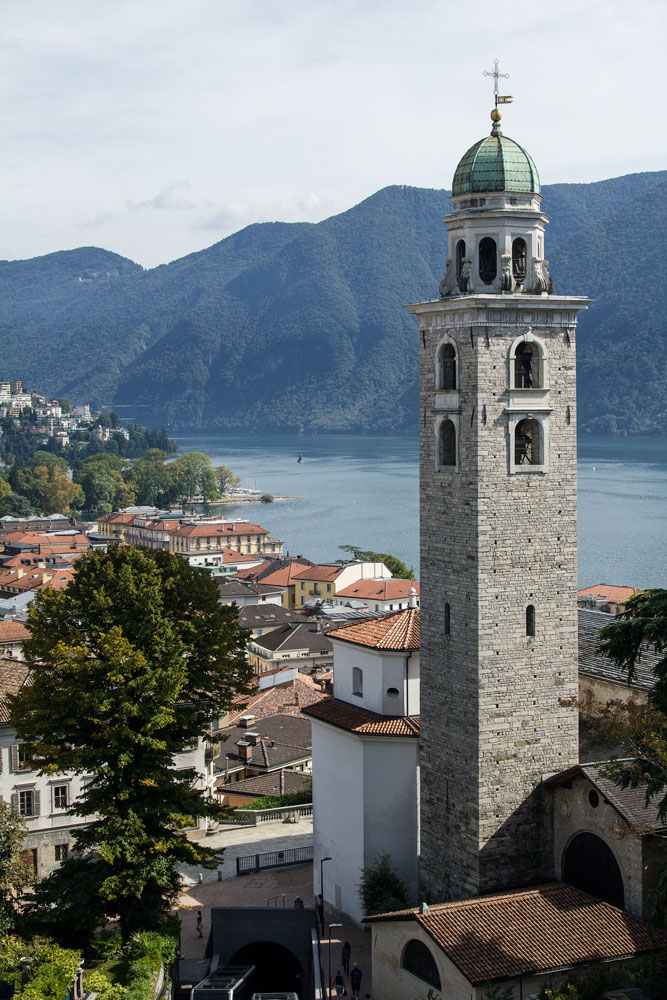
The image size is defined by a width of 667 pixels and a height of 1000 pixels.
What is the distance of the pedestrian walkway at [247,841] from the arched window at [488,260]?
14.6m

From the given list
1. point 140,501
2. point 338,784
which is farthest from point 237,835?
point 140,501

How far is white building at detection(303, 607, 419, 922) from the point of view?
25531mm

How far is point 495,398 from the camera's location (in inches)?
894

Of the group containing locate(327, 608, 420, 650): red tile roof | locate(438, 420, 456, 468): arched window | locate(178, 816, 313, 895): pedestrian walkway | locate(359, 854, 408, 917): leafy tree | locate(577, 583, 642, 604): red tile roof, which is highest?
locate(438, 420, 456, 468): arched window

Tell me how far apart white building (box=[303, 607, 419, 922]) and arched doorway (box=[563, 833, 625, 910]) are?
3.74m

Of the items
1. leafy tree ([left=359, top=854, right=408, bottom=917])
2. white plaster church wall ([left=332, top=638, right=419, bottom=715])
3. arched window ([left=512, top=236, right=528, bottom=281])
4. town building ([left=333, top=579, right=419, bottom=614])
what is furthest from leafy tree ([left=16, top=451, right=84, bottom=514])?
arched window ([left=512, top=236, right=528, bottom=281])

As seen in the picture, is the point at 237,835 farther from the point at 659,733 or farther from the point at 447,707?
the point at 659,733

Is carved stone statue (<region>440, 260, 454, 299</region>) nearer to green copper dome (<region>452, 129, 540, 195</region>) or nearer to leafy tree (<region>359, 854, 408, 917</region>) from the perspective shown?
green copper dome (<region>452, 129, 540, 195</region>)

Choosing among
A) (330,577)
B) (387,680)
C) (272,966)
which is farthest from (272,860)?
(330,577)

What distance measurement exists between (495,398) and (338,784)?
9221 millimetres

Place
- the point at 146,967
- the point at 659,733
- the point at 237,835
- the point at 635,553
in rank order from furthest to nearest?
the point at 635,553, the point at 237,835, the point at 146,967, the point at 659,733

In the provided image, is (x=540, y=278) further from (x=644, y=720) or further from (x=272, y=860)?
(x=272, y=860)

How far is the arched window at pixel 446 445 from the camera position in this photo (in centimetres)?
2345

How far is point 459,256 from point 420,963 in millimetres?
12636
